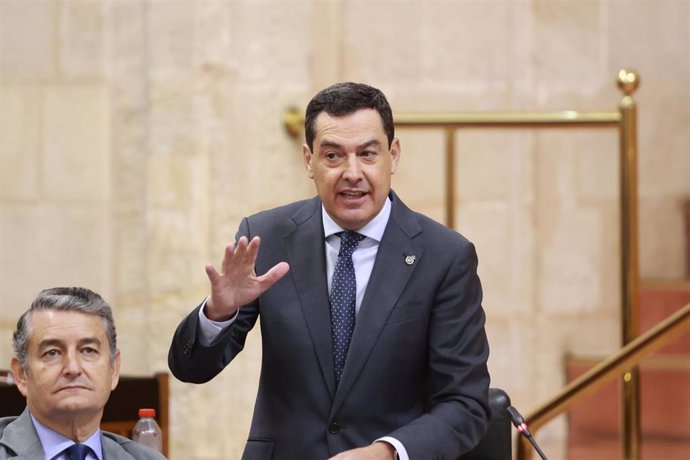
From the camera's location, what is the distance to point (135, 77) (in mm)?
6059

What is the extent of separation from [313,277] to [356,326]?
0.17 m

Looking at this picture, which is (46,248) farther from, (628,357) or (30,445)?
(30,445)

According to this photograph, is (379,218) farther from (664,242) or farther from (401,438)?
(664,242)

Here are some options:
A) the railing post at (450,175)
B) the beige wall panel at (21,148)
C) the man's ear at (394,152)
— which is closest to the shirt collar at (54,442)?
the man's ear at (394,152)

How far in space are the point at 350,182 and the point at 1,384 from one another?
1.24 meters

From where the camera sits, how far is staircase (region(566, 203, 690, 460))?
615 centimetres

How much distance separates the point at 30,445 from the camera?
2.77 m

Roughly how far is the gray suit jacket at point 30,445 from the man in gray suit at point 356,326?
34 centimetres

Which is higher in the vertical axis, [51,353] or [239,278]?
[239,278]

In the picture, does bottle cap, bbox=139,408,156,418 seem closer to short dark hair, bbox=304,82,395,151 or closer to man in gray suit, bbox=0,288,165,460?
man in gray suit, bbox=0,288,165,460

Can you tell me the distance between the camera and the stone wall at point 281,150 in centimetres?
565

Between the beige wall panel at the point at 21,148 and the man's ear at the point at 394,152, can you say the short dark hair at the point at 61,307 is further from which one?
the beige wall panel at the point at 21,148

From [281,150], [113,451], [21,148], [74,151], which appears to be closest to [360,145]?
[113,451]

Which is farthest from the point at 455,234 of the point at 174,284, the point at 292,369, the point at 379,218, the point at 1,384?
the point at 174,284
